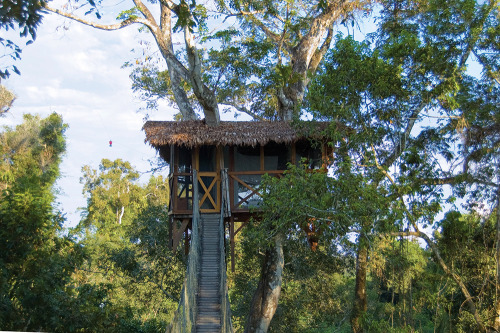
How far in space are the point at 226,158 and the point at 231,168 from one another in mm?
282

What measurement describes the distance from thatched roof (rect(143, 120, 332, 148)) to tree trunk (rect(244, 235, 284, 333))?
7.28 feet

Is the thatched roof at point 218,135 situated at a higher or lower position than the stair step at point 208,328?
higher

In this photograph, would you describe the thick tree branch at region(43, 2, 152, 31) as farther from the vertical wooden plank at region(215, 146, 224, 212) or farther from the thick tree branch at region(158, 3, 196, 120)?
the vertical wooden plank at region(215, 146, 224, 212)

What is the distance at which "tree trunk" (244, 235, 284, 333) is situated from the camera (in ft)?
39.1

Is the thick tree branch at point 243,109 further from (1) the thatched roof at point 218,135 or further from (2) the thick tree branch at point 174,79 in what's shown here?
Answer: (1) the thatched roof at point 218,135

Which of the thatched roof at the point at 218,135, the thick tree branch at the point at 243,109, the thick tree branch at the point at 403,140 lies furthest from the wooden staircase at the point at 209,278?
the thick tree branch at the point at 243,109

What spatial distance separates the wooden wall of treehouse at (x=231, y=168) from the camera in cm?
1159

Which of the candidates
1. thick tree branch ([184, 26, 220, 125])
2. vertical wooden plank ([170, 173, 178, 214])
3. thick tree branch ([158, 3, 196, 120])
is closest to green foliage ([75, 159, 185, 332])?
vertical wooden plank ([170, 173, 178, 214])

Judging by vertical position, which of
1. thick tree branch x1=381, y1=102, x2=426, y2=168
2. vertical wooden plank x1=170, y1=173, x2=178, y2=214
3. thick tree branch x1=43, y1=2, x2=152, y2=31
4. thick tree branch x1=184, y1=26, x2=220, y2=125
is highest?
thick tree branch x1=43, y1=2, x2=152, y2=31

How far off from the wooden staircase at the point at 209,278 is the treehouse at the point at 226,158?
0.41 metres

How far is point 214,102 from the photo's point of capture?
1184 centimetres

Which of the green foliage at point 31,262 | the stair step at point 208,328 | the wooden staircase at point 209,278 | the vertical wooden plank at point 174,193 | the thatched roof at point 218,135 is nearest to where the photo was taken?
the stair step at point 208,328

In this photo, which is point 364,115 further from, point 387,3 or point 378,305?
point 378,305

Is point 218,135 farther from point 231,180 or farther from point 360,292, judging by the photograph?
point 360,292
